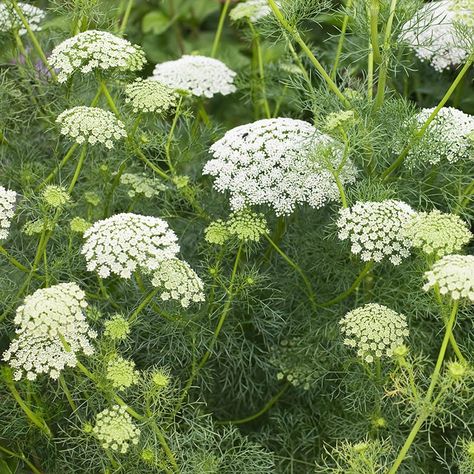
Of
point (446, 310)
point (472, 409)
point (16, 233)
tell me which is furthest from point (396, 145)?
point (16, 233)

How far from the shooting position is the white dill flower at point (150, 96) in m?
3.45

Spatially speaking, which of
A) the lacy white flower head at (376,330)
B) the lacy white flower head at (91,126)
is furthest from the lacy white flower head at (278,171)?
the lacy white flower head at (376,330)

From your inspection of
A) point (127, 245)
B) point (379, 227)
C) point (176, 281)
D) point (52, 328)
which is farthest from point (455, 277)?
point (52, 328)

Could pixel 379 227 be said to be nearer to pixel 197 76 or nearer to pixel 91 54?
pixel 91 54

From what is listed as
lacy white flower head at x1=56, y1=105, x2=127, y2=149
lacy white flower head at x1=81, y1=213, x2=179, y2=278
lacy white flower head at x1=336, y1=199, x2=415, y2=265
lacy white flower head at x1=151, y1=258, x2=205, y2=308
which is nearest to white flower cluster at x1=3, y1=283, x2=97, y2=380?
lacy white flower head at x1=81, y1=213, x2=179, y2=278

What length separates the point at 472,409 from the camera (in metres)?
3.52

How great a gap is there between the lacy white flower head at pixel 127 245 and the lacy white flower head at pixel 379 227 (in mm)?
694

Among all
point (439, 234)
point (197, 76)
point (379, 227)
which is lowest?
point (197, 76)

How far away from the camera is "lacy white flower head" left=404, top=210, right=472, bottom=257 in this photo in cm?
280

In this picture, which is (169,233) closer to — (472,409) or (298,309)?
(298,309)

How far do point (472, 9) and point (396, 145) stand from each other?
0.63 m

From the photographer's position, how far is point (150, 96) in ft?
11.4

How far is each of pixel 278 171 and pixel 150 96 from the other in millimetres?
635

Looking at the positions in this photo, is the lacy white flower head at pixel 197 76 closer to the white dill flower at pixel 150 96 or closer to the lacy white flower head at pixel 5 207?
the white dill flower at pixel 150 96
